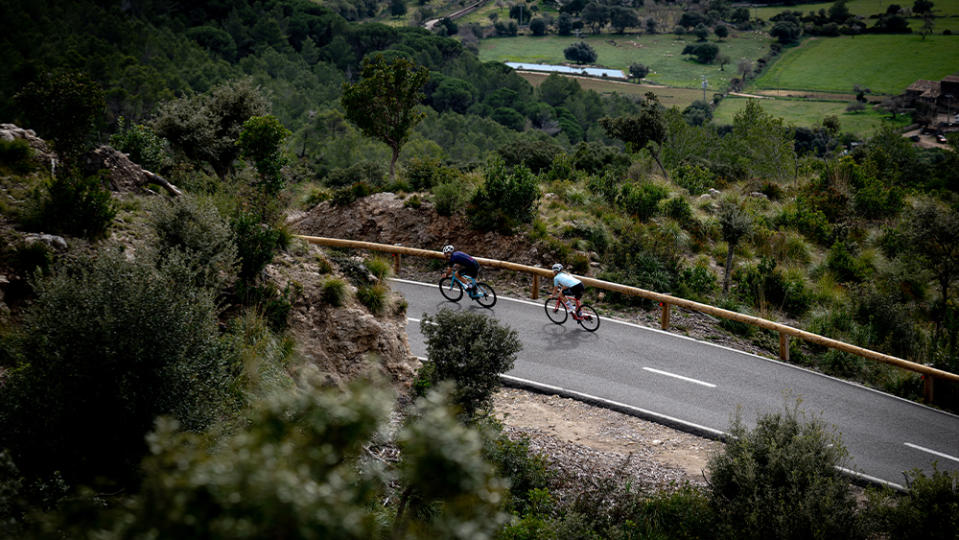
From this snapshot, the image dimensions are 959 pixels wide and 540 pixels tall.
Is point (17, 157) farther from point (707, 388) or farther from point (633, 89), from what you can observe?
point (633, 89)

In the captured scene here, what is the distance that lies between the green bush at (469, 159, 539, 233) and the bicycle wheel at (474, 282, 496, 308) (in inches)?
148

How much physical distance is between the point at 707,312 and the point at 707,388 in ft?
10.3

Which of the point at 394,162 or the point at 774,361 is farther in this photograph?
the point at 394,162

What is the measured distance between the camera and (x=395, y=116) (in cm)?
2434

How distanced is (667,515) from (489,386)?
3.40 metres

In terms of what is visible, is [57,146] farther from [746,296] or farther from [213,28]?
[213,28]

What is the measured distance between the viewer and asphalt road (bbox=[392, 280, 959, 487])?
444 inches

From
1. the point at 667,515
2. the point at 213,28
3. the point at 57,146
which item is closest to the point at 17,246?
the point at 57,146

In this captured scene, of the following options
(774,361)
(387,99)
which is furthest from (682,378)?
(387,99)

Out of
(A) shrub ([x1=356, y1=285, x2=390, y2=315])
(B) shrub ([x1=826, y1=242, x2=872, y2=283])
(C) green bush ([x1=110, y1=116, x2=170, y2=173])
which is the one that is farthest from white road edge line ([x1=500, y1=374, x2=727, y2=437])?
(C) green bush ([x1=110, y1=116, x2=170, y2=173])

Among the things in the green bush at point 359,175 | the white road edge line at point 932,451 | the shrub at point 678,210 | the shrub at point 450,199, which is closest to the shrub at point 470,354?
the white road edge line at point 932,451

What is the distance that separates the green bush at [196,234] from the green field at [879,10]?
14264cm

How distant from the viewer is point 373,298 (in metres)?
12.3

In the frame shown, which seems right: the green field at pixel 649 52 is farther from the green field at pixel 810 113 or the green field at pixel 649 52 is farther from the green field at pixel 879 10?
the green field at pixel 879 10
